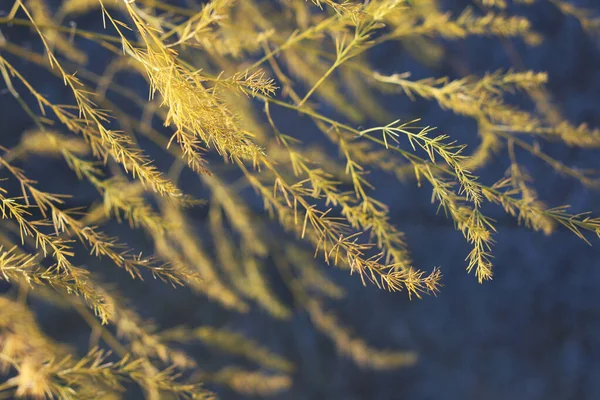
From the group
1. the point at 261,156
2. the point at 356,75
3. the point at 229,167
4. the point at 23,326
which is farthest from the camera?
the point at 229,167

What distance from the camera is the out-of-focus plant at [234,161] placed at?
281mm

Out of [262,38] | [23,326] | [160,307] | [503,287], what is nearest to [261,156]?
[262,38]

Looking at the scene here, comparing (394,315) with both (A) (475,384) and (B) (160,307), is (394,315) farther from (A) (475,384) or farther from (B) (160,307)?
(B) (160,307)

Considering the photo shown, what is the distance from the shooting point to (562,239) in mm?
877

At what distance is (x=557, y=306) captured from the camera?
886 mm

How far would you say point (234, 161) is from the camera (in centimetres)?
39

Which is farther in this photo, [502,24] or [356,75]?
[356,75]

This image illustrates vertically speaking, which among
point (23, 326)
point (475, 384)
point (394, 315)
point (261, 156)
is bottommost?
point (475, 384)

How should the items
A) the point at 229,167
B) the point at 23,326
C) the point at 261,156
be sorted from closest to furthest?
the point at 261,156
the point at 23,326
the point at 229,167

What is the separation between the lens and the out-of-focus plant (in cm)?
28

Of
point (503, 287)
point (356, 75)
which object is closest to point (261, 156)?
point (356, 75)

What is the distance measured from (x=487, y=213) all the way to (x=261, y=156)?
0.66 meters

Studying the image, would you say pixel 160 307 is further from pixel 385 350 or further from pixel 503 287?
pixel 503 287

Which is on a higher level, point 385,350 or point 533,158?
point 533,158
